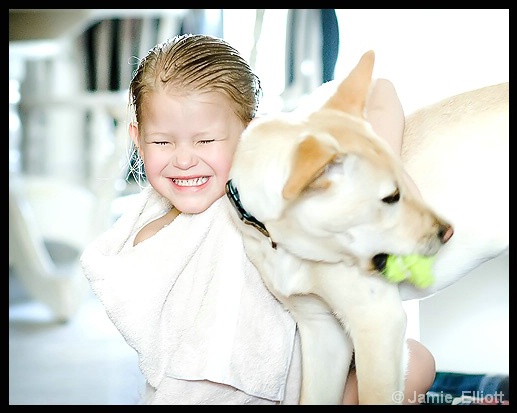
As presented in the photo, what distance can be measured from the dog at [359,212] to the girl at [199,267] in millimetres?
65

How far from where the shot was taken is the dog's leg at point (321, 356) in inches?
45.8

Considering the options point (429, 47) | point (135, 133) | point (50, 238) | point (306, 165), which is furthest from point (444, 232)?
point (50, 238)

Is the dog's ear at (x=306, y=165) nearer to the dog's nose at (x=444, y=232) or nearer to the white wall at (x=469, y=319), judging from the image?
the dog's nose at (x=444, y=232)

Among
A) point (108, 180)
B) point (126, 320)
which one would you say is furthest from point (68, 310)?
point (126, 320)

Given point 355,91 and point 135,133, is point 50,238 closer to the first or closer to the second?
point 135,133

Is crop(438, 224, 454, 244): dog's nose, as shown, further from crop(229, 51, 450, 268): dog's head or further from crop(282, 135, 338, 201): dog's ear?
crop(282, 135, 338, 201): dog's ear

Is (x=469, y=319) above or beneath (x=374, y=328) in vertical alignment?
beneath

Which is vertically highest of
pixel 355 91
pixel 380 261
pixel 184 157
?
pixel 355 91

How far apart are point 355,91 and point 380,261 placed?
26 cm

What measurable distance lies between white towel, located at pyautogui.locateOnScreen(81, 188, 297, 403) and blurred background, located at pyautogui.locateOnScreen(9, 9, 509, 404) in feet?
0.94

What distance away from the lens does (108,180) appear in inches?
106

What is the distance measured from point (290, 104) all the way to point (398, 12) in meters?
0.47

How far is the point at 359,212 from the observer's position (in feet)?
3.15
